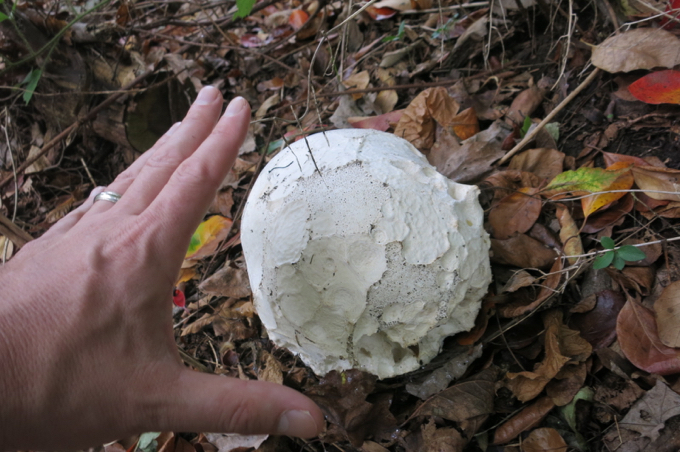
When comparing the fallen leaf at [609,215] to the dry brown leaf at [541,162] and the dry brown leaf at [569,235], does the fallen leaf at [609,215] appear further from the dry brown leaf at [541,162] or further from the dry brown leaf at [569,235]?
the dry brown leaf at [541,162]

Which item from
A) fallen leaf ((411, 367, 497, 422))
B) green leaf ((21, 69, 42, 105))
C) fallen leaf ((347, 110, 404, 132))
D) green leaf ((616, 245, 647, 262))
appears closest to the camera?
green leaf ((616, 245, 647, 262))

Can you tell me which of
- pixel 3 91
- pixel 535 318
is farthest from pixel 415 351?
pixel 3 91

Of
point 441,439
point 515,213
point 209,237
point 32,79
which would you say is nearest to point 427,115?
point 515,213

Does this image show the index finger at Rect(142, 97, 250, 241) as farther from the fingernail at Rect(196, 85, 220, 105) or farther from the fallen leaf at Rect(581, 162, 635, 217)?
the fallen leaf at Rect(581, 162, 635, 217)

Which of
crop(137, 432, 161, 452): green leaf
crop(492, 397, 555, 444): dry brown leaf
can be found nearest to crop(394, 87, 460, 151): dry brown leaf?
crop(492, 397, 555, 444): dry brown leaf

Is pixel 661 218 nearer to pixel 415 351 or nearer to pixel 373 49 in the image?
pixel 415 351

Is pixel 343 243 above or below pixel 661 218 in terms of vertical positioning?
above
